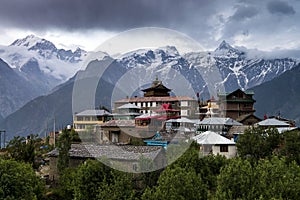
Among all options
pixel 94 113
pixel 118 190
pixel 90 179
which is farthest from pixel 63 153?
pixel 94 113

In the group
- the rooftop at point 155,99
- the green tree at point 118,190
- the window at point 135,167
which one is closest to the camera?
the green tree at point 118,190

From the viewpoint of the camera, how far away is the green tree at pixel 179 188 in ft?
96.6

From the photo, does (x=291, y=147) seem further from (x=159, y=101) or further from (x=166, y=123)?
(x=159, y=101)

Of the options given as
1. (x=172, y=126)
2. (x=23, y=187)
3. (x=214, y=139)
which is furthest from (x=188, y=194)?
(x=172, y=126)

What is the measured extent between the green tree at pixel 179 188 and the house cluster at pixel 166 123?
11255mm

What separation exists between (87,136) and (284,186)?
43.2 meters

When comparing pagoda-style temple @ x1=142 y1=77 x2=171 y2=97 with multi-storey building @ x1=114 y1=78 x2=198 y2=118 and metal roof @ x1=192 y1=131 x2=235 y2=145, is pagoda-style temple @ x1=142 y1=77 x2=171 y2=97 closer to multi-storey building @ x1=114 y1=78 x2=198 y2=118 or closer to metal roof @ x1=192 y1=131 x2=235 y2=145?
multi-storey building @ x1=114 y1=78 x2=198 y2=118

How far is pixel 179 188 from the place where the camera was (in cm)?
2995

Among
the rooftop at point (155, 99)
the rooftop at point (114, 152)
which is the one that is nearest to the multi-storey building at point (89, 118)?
the rooftop at point (155, 99)

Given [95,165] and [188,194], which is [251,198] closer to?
[188,194]

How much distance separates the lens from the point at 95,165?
36.6m

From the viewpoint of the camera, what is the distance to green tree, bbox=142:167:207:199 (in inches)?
1160

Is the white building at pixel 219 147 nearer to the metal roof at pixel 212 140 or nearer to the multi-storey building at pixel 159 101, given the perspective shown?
the metal roof at pixel 212 140

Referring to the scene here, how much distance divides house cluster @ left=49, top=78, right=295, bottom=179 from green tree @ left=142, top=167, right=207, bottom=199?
36.9 ft
